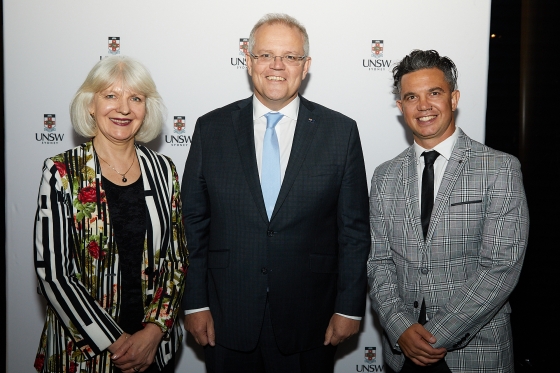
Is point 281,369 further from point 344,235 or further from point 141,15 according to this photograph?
point 141,15

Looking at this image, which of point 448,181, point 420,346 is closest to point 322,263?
point 420,346

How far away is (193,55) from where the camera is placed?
299 centimetres

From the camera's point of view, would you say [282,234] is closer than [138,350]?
No

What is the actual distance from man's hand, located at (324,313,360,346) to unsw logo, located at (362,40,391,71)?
1.54 m

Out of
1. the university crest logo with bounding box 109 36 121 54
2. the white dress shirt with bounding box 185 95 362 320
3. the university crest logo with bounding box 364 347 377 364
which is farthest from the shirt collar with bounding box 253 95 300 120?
the university crest logo with bounding box 364 347 377 364

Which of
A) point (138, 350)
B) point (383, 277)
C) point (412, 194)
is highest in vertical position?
point (412, 194)

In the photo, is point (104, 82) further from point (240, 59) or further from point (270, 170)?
point (240, 59)

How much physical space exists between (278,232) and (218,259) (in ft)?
0.97

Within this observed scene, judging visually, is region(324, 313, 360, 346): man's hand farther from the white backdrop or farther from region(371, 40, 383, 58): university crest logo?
region(371, 40, 383, 58): university crest logo

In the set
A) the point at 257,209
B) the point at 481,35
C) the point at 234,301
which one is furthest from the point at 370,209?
the point at 481,35

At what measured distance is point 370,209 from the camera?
231 centimetres

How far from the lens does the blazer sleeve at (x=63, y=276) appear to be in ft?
5.92

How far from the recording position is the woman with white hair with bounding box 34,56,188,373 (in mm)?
1821

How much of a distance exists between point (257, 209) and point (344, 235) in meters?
0.40
